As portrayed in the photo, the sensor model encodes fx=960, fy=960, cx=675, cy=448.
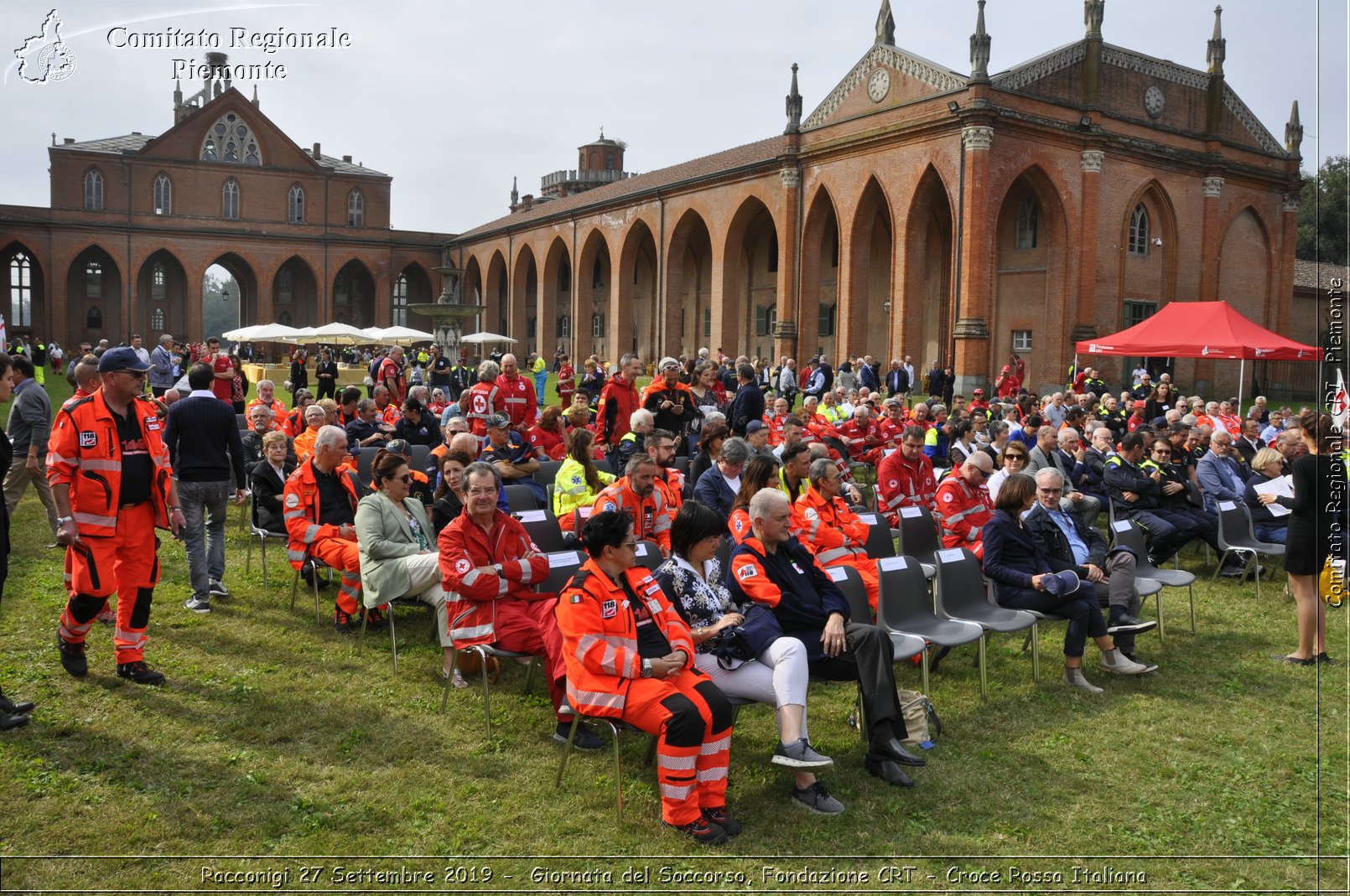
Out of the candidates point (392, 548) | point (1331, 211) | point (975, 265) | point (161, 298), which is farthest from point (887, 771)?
point (161, 298)

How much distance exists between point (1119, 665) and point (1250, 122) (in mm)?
31021

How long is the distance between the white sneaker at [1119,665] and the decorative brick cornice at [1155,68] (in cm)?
2487

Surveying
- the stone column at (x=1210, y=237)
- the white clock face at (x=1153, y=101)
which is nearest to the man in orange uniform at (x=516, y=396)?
the white clock face at (x=1153, y=101)

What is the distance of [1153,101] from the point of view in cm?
2781

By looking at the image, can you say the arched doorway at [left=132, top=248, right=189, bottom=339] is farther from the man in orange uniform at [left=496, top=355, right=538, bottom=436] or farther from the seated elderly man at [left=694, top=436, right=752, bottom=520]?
the seated elderly man at [left=694, top=436, right=752, bottom=520]

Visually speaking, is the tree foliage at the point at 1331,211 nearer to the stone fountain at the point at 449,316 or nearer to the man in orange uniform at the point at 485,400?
the man in orange uniform at the point at 485,400

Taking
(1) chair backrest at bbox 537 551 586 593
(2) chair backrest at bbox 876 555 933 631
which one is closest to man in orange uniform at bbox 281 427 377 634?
(1) chair backrest at bbox 537 551 586 593

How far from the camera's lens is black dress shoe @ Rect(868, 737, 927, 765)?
4.84 m

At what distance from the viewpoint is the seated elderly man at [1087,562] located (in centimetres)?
661

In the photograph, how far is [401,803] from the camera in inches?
173

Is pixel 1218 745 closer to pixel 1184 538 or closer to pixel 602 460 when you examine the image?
pixel 1184 538

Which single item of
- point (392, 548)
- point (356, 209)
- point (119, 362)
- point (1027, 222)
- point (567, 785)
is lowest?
point (567, 785)

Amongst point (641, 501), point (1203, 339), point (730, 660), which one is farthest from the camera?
point (1203, 339)

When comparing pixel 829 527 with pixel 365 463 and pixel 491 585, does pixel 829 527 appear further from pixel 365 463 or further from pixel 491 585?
pixel 365 463
